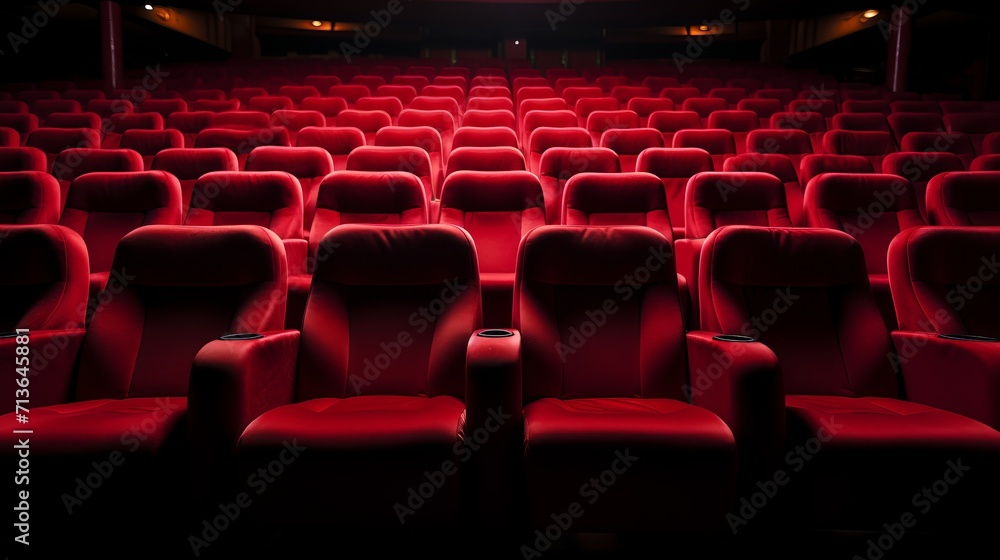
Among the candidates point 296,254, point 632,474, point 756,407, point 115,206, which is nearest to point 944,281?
point 756,407

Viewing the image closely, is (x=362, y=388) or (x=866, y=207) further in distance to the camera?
(x=866, y=207)

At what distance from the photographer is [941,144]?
3.16 metres

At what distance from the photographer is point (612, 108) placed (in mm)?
4082

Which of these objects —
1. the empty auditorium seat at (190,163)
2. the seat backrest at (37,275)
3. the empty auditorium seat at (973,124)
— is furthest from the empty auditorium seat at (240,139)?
the empty auditorium seat at (973,124)

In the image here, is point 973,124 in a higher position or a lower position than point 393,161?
higher

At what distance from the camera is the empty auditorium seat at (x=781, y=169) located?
7.77 feet

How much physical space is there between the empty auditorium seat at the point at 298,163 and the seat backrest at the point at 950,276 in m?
2.03

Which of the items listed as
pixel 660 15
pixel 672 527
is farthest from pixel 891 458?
pixel 660 15

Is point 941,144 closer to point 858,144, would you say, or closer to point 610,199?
point 858,144

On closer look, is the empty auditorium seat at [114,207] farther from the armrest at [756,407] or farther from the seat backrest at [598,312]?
the armrest at [756,407]

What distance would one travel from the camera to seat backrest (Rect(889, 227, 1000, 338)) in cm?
146

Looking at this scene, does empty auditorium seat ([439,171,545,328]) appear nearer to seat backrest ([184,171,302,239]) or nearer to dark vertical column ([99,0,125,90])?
seat backrest ([184,171,302,239])

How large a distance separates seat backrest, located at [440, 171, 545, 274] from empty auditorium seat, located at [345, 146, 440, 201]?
415 millimetres

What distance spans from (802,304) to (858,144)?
2162 millimetres
